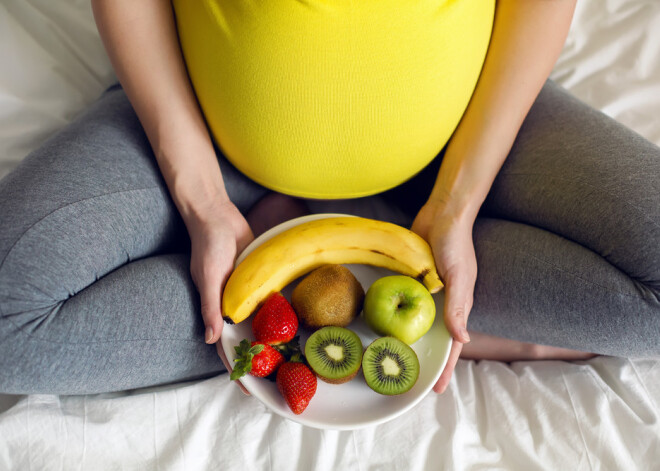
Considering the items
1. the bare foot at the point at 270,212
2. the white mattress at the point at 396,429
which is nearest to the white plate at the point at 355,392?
the white mattress at the point at 396,429

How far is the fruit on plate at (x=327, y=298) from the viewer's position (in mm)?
757

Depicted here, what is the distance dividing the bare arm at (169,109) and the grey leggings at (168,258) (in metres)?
0.05

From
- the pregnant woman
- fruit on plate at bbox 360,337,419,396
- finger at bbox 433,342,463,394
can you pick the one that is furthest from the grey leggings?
fruit on plate at bbox 360,337,419,396

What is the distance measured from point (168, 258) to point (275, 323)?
254 millimetres

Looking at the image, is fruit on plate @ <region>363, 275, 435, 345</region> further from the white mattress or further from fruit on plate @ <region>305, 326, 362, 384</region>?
the white mattress

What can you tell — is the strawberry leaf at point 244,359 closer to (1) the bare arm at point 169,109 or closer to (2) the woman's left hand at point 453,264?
(1) the bare arm at point 169,109

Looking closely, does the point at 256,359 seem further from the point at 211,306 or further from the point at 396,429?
the point at 396,429

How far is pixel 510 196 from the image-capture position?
921mm

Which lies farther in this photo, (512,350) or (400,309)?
(512,350)

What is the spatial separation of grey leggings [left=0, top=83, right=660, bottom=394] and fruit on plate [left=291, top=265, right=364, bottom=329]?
0.62 feet

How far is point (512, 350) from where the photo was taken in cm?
96

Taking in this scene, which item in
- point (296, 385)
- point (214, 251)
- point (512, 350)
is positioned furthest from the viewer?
point (512, 350)

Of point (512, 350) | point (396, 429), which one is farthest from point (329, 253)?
point (512, 350)

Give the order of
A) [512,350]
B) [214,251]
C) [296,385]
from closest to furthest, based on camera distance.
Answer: [296,385]
[214,251]
[512,350]
